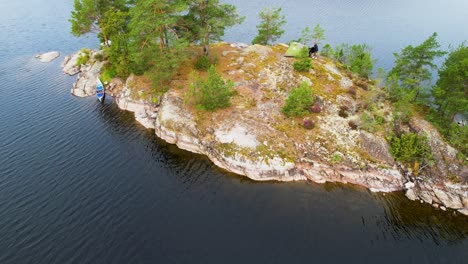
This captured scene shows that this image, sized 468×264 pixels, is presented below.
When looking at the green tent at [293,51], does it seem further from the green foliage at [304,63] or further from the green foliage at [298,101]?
the green foliage at [298,101]

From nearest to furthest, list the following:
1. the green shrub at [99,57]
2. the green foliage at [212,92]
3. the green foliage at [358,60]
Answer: the green foliage at [212,92]
the green foliage at [358,60]
the green shrub at [99,57]

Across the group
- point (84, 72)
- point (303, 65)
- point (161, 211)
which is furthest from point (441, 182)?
point (84, 72)

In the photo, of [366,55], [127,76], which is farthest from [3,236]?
[366,55]

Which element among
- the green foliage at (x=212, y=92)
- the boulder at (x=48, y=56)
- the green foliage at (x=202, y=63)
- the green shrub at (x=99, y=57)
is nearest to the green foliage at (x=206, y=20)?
the green foliage at (x=202, y=63)

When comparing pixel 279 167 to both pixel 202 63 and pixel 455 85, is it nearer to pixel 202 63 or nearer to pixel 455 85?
pixel 202 63

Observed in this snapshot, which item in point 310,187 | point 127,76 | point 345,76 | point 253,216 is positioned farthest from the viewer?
point 127,76

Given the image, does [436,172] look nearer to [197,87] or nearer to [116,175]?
[197,87]
